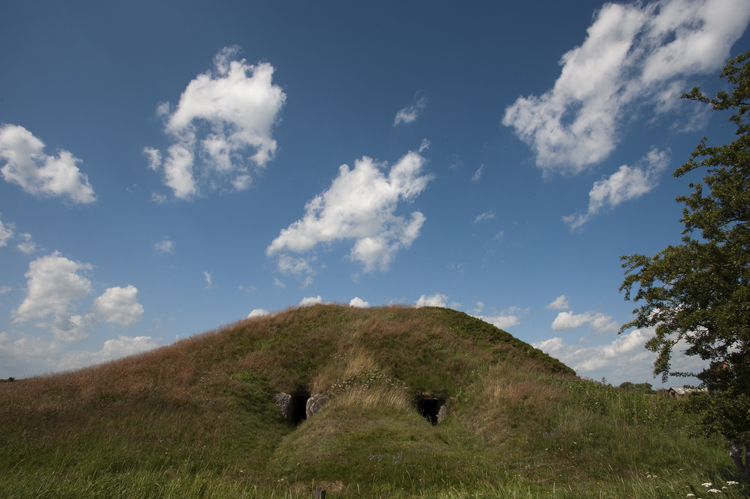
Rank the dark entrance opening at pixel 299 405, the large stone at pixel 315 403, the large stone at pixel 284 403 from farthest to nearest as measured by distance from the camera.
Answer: the dark entrance opening at pixel 299 405 → the large stone at pixel 284 403 → the large stone at pixel 315 403

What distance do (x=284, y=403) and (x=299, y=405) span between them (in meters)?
1.62

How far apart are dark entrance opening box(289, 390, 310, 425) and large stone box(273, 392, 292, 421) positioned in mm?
500

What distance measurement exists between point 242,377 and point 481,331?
64.7 feet

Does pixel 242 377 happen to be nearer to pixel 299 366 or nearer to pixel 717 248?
pixel 299 366

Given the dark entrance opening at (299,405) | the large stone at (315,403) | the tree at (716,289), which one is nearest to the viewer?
the tree at (716,289)

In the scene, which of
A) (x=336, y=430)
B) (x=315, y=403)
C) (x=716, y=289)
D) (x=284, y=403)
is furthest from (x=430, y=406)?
(x=716, y=289)

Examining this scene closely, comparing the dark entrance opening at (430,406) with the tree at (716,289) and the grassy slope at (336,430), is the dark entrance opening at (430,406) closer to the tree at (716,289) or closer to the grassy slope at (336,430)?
the grassy slope at (336,430)

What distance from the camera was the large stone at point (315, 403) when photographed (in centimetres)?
1759

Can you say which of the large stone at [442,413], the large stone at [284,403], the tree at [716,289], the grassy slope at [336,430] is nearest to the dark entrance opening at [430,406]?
the large stone at [442,413]

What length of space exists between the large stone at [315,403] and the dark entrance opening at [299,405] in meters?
1.07

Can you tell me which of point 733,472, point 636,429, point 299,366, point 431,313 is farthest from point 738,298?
point 431,313

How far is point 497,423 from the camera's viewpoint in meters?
15.4

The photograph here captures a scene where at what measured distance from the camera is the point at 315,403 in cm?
1775

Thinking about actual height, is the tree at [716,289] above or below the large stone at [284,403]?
above
